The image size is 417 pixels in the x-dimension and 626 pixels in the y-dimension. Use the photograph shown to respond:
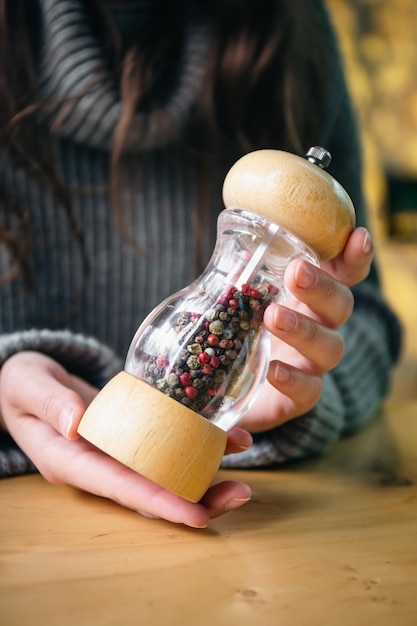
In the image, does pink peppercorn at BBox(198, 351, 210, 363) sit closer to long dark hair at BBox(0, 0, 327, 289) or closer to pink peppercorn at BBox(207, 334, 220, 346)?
pink peppercorn at BBox(207, 334, 220, 346)

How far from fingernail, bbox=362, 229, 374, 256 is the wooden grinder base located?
0.15 m

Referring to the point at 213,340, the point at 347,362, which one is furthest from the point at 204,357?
the point at 347,362

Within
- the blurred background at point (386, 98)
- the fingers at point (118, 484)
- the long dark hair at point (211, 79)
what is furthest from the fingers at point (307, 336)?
the blurred background at point (386, 98)

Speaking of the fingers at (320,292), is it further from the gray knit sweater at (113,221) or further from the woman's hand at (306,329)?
the gray knit sweater at (113,221)

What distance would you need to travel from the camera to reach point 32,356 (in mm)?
542

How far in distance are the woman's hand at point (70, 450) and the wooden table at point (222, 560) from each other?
0.02 metres

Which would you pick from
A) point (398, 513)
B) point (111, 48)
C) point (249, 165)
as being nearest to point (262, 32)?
point (111, 48)

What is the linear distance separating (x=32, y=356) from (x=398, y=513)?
30 cm

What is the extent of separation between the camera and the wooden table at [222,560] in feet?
1.06

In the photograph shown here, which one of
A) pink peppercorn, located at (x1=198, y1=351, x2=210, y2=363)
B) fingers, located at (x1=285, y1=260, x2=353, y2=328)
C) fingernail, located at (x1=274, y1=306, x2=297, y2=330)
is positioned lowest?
pink peppercorn, located at (x1=198, y1=351, x2=210, y2=363)

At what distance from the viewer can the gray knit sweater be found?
71cm

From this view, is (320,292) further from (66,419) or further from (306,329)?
(66,419)

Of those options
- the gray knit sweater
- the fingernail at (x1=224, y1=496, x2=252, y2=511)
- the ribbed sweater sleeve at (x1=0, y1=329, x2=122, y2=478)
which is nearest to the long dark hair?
the gray knit sweater

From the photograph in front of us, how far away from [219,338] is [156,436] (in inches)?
2.8
